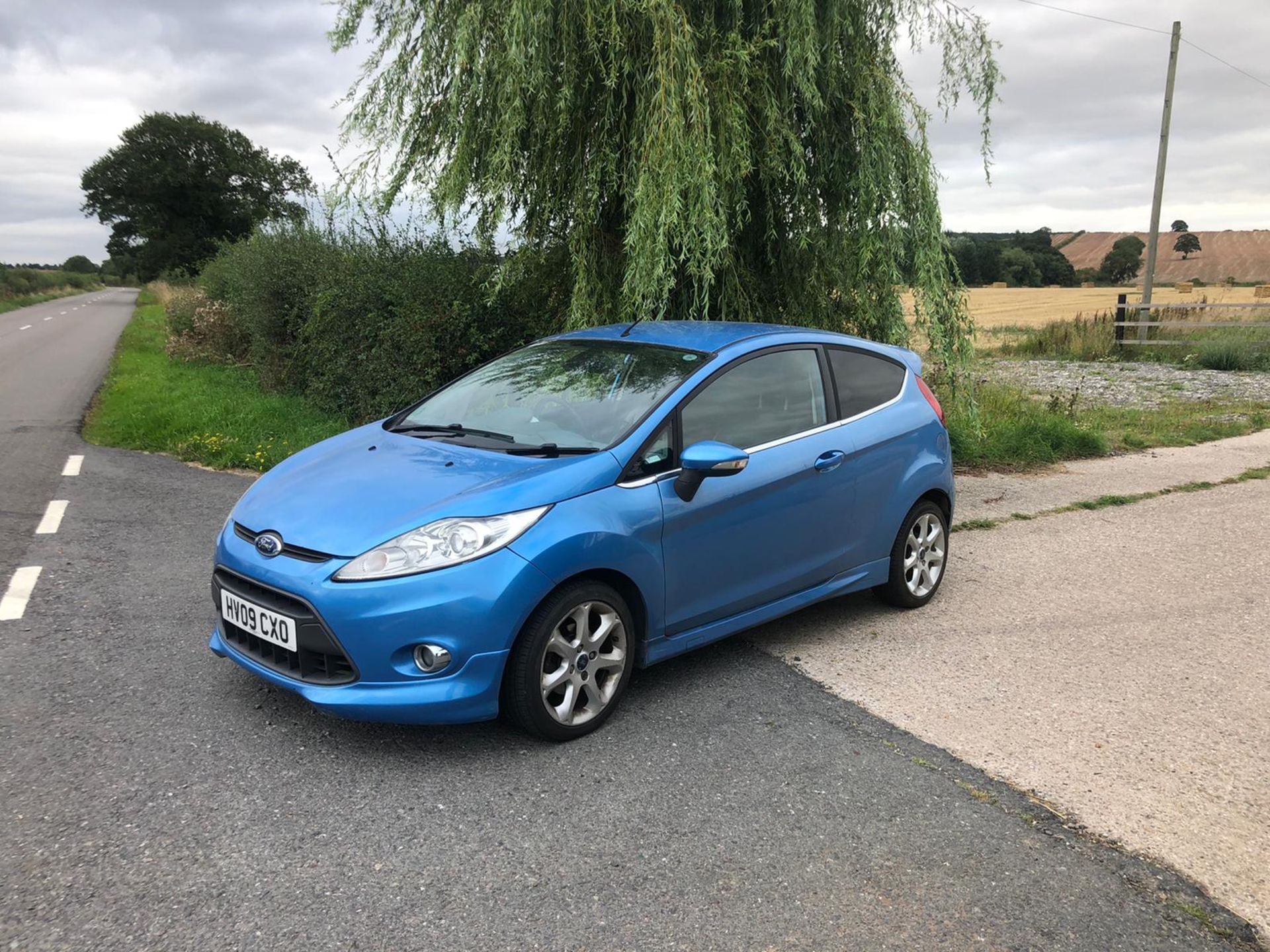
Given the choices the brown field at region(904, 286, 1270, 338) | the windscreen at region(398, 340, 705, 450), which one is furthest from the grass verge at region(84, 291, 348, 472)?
the brown field at region(904, 286, 1270, 338)

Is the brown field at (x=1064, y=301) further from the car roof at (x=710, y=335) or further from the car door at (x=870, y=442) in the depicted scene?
the car roof at (x=710, y=335)

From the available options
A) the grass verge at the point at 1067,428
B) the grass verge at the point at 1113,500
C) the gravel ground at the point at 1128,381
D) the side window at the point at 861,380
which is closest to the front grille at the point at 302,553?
the side window at the point at 861,380

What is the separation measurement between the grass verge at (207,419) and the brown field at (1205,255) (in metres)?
38.7

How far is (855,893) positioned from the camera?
9.25ft

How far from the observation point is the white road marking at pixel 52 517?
6489 mm

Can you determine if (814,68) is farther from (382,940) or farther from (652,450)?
(382,940)

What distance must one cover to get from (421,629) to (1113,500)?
6.94 meters

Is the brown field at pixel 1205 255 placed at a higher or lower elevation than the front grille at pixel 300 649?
higher

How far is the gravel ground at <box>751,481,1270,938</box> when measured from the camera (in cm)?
330

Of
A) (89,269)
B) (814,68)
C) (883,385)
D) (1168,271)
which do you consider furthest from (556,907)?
(89,269)

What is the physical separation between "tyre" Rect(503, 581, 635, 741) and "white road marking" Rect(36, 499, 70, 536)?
4.50 meters

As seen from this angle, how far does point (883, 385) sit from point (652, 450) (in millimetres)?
1820

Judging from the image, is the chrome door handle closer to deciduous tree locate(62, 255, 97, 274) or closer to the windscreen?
the windscreen

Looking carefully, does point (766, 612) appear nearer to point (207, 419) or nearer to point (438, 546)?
point (438, 546)
